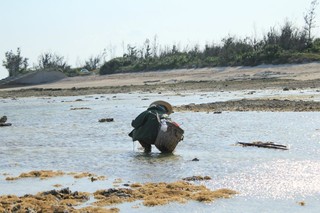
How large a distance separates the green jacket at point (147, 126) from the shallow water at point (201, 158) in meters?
0.46

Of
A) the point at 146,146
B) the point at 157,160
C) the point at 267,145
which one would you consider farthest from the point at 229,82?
the point at 157,160

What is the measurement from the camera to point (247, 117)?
23.3 m

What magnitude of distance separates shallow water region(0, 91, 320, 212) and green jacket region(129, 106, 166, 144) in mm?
464

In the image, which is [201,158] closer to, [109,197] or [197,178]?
[197,178]

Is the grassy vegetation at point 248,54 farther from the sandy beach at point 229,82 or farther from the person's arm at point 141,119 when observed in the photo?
the person's arm at point 141,119

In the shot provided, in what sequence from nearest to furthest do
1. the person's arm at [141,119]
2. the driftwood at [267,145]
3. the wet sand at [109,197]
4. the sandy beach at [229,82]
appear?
the wet sand at [109,197]
the driftwood at [267,145]
the person's arm at [141,119]
the sandy beach at [229,82]

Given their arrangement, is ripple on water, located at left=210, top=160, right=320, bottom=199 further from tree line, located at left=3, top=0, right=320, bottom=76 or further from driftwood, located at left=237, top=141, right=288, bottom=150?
tree line, located at left=3, top=0, right=320, bottom=76

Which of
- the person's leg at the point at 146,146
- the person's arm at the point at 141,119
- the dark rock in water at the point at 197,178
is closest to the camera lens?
the dark rock in water at the point at 197,178

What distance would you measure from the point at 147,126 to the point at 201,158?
206cm

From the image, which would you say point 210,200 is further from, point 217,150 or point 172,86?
point 172,86

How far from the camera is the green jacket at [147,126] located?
612 inches

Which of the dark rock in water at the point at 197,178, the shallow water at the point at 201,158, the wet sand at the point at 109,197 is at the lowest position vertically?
the shallow water at the point at 201,158

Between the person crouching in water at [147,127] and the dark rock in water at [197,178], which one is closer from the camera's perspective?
the dark rock in water at [197,178]

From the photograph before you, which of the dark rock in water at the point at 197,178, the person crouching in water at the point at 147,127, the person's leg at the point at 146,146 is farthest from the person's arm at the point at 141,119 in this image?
the dark rock in water at the point at 197,178
